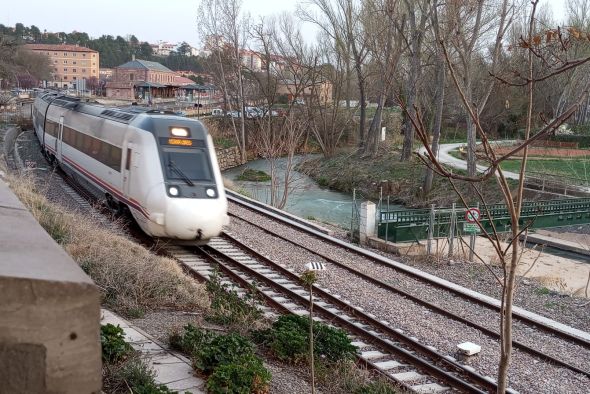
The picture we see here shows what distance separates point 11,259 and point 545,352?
891 centimetres

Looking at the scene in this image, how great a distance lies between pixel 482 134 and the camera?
4.12 metres

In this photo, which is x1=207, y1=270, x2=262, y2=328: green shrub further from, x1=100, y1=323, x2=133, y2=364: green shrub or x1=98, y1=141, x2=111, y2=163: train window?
x1=98, y1=141, x2=111, y2=163: train window

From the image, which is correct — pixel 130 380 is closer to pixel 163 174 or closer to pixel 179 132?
pixel 163 174

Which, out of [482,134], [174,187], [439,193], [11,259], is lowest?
[439,193]

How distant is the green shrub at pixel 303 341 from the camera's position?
787 cm

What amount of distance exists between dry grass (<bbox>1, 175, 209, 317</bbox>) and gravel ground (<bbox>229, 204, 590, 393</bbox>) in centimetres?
317

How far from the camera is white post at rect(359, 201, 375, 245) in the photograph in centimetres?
1870

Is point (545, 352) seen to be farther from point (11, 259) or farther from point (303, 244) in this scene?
point (11, 259)

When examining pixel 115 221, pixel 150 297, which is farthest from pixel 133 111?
pixel 150 297

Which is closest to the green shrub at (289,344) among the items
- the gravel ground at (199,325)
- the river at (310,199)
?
the gravel ground at (199,325)

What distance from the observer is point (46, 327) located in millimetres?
2834

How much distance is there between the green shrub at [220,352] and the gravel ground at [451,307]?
3.84 meters

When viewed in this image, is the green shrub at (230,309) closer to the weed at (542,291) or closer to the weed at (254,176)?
the weed at (542,291)

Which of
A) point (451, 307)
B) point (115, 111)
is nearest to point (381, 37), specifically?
point (115, 111)
